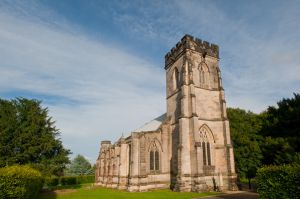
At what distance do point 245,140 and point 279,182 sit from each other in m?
21.7

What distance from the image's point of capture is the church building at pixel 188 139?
27.6 meters

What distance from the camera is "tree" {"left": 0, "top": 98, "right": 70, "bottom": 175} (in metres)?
30.6

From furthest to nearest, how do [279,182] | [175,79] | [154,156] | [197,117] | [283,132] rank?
1. [175,79]
2. [154,156]
3. [197,117]
4. [283,132]
5. [279,182]

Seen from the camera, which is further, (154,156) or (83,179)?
(83,179)

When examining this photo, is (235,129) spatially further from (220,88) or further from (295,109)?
(295,109)

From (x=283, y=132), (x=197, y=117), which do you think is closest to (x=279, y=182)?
(x=283, y=132)

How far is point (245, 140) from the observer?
109ft

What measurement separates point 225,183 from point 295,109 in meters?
12.1

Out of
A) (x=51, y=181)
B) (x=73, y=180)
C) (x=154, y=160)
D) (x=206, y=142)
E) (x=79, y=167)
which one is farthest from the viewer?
(x=79, y=167)

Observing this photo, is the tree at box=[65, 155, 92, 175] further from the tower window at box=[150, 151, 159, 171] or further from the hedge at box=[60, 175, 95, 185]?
the tower window at box=[150, 151, 159, 171]

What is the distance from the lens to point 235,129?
36594 mm

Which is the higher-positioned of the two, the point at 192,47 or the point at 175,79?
the point at 192,47

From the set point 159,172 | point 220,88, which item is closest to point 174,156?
point 159,172

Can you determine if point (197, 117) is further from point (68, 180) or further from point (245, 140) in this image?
point (68, 180)
